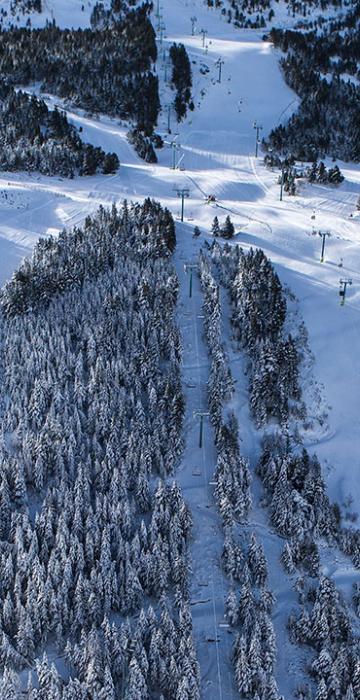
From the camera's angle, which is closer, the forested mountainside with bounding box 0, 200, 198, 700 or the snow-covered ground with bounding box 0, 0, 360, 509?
the forested mountainside with bounding box 0, 200, 198, 700

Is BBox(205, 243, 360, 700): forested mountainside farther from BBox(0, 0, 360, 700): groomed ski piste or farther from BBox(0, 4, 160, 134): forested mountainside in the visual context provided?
BBox(0, 4, 160, 134): forested mountainside

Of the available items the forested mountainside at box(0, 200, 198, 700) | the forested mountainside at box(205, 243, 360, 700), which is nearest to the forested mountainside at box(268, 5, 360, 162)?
the forested mountainside at box(205, 243, 360, 700)

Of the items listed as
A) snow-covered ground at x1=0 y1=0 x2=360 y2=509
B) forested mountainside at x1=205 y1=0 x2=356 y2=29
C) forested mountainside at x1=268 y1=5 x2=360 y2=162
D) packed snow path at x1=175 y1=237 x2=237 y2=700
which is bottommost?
packed snow path at x1=175 y1=237 x2=237 y2=700

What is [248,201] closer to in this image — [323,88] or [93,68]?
[323,88]

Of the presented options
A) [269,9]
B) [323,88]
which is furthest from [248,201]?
[269,9]

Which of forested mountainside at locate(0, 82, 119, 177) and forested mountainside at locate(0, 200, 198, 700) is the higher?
forested mountainside at locate(0, 82, 119, 177)

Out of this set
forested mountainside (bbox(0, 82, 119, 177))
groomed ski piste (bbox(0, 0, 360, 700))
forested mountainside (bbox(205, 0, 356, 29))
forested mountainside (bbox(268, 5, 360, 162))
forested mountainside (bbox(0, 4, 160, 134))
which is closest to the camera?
groomed ski piste (bbox(0, 0, 360, 700))

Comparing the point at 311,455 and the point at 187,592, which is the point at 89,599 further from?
the point at 311,455

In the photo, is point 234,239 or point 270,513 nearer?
point 270,513
